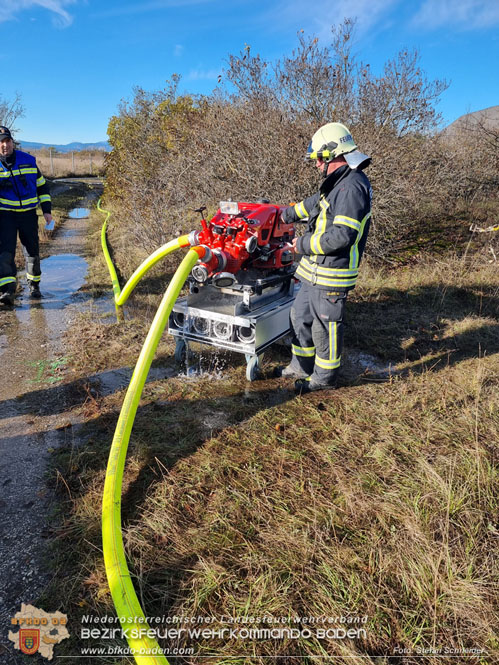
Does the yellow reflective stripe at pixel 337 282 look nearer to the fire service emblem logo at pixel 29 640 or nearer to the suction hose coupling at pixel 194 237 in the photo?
the suction hose coupling at pixel 194 237

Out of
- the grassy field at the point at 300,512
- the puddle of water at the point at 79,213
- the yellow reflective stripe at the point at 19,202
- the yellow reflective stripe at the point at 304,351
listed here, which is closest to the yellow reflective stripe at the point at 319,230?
the yellow reflective stripe at the point at 304,351

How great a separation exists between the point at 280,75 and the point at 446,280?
4.69 metres

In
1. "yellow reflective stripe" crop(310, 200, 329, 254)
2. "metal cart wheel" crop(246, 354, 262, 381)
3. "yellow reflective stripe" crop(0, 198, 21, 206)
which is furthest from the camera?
"yellow reflective stripe" crop(0, 198, 21, 206)

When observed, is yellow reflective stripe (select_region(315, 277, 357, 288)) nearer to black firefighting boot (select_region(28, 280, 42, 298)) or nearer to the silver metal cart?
the silver metal cart

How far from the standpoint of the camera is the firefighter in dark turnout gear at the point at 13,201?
4758 mm

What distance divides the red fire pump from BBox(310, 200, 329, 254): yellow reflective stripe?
0.50m

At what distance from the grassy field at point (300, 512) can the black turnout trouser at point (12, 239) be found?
1.93m

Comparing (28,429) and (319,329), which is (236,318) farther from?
(28,429)

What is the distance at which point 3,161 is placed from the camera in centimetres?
473

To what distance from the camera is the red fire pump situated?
3.10m

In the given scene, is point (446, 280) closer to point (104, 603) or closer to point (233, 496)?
point (233, 496)

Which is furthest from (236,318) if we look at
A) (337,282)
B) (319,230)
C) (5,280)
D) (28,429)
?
(5,280)

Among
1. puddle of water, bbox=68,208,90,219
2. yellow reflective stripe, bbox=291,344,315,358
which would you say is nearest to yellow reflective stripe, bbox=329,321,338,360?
yellow reflective stripe, bbox=291,344,315,358

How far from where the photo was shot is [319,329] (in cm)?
324
